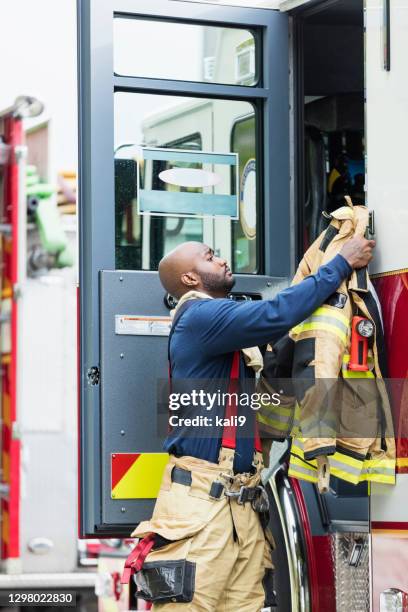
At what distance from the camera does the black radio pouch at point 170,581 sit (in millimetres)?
3844

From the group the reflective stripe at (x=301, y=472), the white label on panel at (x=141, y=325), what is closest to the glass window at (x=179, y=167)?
the white label on panel at (x=141, y=325)

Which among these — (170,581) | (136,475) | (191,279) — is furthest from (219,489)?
(191,279)

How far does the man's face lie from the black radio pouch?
0.83 m

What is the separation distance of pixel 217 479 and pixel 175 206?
991 mm

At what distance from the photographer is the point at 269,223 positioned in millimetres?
4570

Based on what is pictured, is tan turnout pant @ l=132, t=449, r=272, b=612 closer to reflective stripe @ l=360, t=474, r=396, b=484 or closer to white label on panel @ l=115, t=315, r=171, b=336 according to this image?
reflective stripe @ l=360, t=474, r=396, b=484

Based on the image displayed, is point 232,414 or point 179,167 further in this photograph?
point 179,167

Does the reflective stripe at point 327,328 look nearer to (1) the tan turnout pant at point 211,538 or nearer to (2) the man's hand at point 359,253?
(2) the man's hand at point 359,253

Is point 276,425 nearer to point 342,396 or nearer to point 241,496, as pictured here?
point 241,496

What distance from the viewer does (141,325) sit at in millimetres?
4406

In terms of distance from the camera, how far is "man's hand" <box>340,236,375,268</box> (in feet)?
12.5

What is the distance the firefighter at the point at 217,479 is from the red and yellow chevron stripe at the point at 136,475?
295mm

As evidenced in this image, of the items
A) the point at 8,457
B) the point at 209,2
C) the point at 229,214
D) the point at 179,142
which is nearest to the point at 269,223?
the point at 229,214

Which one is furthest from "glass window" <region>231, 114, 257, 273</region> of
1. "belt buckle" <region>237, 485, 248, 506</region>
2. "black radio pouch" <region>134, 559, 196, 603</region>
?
"black radio pouch" <region>134, 559, 196, 603</region>
